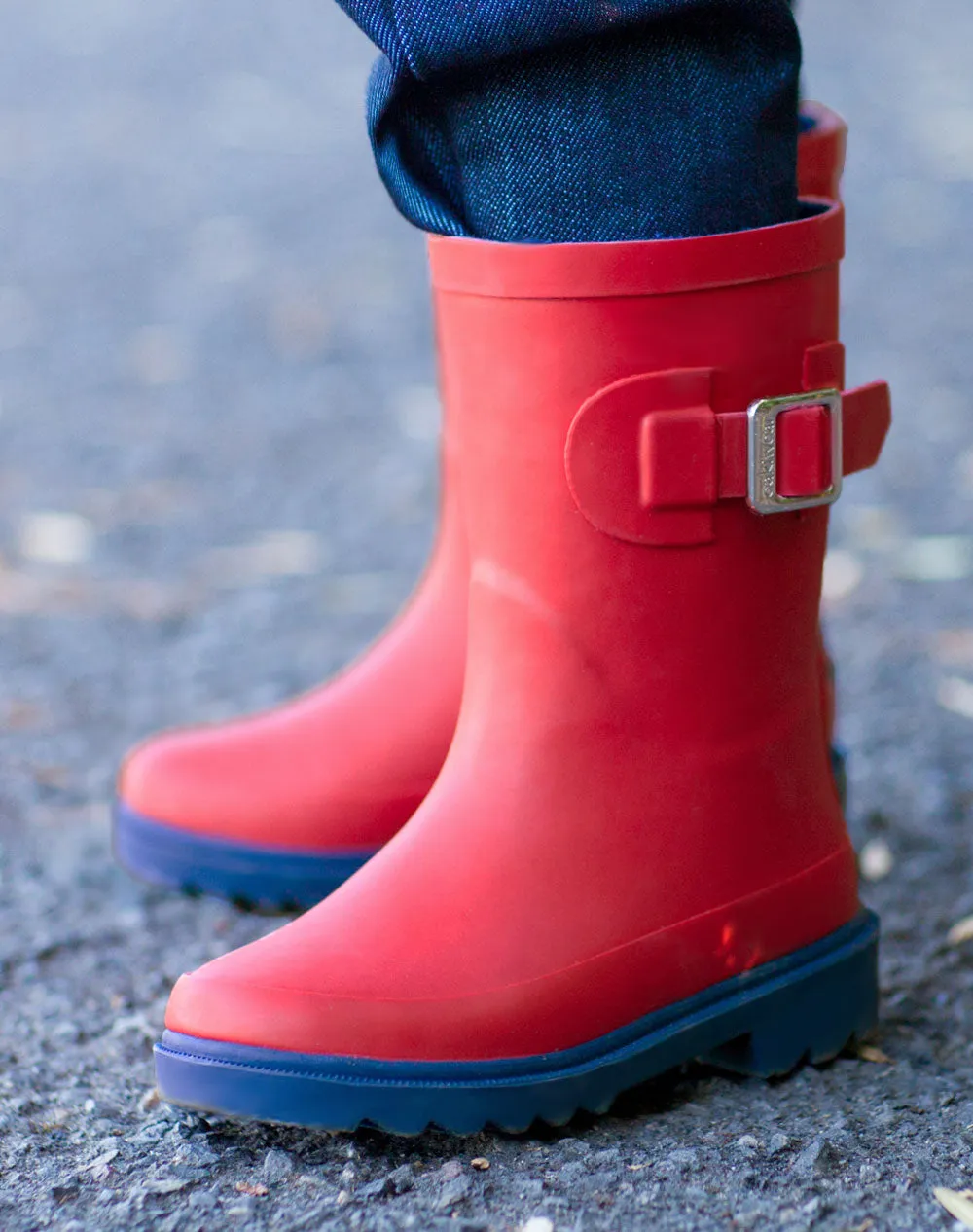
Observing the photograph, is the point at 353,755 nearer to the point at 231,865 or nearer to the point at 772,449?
the point at 231,865

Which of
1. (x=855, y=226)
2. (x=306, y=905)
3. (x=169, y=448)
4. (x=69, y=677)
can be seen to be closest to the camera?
(x=306, y=905)

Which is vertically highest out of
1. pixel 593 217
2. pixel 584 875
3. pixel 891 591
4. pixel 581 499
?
pixel 593 217

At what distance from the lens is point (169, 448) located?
2.33 m

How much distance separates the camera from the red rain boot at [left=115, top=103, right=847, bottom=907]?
1104 mm

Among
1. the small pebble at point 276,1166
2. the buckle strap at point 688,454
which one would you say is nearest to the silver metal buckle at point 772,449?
the buckle strap at point 688,454

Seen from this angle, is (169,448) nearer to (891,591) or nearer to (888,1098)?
(891,591)

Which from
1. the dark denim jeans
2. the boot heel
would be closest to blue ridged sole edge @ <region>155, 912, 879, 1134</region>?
the boot heel

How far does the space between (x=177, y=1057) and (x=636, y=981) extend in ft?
0.75

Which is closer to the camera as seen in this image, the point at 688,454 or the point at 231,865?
the point at 688,454

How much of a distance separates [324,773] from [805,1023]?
36 cm

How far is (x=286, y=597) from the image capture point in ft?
6.02

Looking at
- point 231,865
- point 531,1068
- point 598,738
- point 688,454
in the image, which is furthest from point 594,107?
point 231,865

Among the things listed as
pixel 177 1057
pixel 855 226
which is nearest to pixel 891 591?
pixel 177 1057

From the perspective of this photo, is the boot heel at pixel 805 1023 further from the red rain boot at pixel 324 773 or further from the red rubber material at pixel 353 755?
the red rubber material at pixel 353 755
